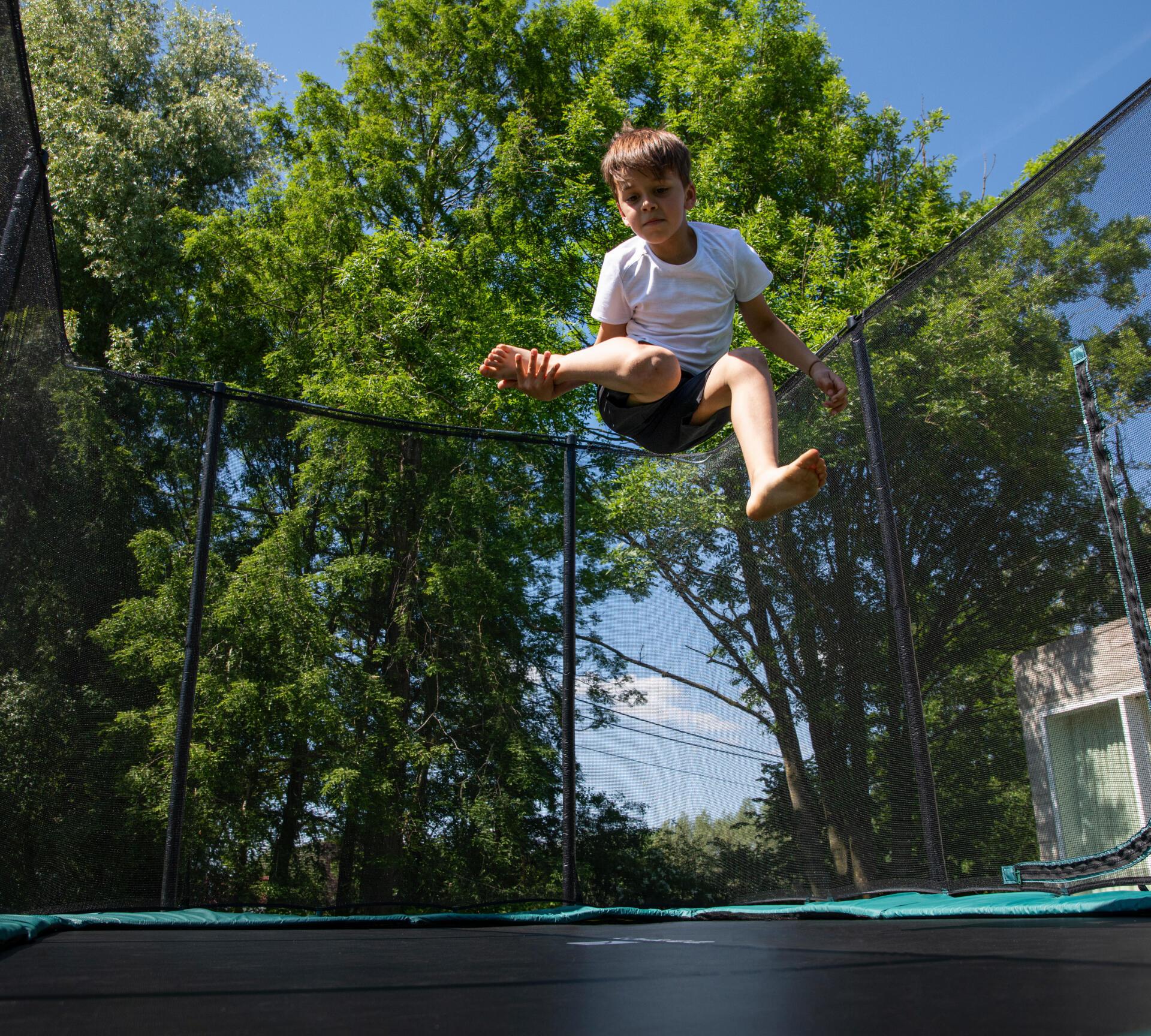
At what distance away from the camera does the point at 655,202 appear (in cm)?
152

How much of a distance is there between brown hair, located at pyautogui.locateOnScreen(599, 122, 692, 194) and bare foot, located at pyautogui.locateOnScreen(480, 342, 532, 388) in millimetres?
337

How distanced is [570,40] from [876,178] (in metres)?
2.98

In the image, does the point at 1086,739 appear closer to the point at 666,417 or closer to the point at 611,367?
the point at 666,417

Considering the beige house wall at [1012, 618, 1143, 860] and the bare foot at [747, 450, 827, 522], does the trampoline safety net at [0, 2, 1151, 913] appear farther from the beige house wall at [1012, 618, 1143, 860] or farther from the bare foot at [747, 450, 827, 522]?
the bare foot at [747, 450, 827, 522]

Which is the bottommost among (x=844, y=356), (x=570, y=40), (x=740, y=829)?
(x=740, y=829)

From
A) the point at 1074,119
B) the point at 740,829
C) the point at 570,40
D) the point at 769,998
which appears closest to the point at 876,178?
the point at 1074,119

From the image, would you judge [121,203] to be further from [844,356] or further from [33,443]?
[844,356]

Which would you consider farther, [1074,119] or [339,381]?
[1074,119]

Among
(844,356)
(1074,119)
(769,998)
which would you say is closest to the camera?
(769,998)

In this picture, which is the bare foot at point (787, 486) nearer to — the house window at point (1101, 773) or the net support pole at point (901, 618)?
the house window at point (1101, 773)

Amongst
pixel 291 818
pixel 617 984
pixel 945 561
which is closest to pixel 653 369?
pixel 617 984

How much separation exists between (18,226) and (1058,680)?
2537mm

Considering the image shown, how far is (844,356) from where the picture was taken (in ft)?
8.96

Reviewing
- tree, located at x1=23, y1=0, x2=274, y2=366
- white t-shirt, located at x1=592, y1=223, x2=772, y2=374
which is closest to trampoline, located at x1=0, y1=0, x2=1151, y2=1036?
white t-shirt, located at x1=592, y1=223, x2=772, y2=374
